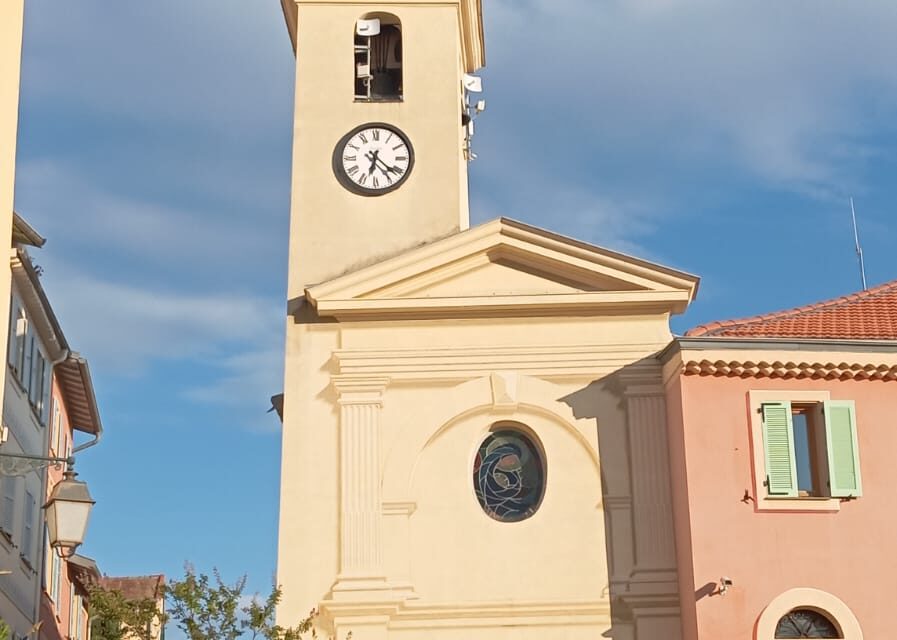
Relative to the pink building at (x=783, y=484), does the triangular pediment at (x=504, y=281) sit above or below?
above

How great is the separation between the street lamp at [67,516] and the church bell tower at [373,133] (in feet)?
34.9

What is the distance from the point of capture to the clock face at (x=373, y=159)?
2545 cm

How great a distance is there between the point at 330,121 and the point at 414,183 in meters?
1.67

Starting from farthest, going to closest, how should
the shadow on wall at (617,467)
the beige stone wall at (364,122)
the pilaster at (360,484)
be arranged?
the beige stone wall at (364,122), the pilaster at (360,484), the shadow on wall at (617,467)

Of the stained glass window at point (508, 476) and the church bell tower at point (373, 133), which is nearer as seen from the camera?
the stained glass window at point (508, 476)

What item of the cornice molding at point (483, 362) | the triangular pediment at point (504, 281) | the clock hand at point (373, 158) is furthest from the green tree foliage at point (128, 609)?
the clock hand at point (373, 158)

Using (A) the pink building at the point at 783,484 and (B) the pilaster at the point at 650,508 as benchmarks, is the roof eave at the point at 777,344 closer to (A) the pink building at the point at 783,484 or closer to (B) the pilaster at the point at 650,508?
(A) the pink building at the point at 783,484

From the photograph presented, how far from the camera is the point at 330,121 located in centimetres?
2580

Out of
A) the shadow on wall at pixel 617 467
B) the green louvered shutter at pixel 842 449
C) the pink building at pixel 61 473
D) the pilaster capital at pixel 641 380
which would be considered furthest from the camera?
the pink building at pixel 61 473

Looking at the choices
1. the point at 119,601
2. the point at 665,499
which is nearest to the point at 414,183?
the point at 665,499

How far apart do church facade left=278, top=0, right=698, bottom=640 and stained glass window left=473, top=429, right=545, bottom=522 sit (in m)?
0.03

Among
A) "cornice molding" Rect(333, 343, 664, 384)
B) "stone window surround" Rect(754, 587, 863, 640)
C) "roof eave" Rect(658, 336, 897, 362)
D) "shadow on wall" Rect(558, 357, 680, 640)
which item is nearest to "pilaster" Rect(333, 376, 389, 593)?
"cornice molding" Rect(333, 343, 664, 384)

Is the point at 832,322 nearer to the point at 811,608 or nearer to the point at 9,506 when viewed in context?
the point at 811,608

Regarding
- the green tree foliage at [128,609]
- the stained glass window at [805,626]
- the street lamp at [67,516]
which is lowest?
the stained glass window at [805,626]
